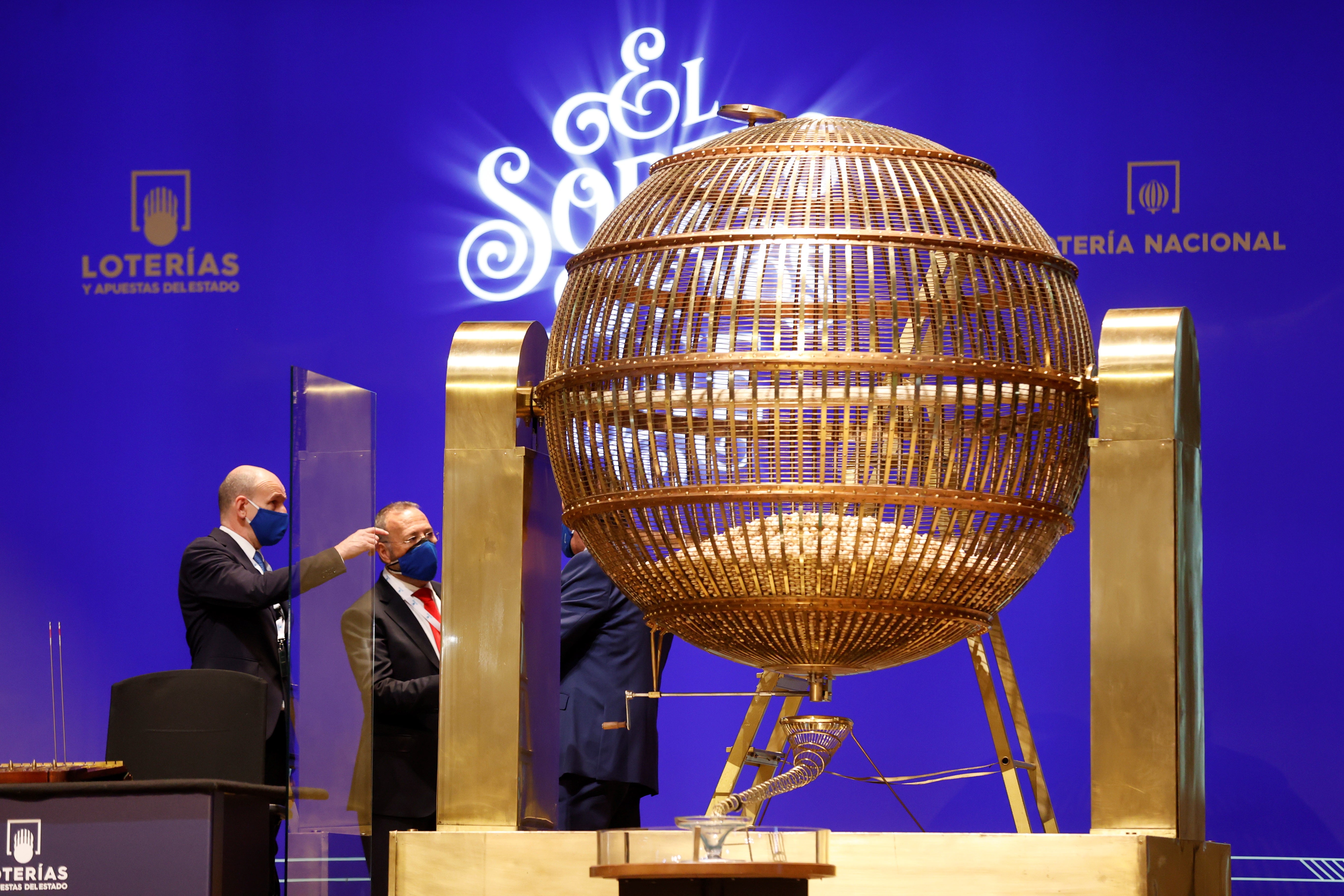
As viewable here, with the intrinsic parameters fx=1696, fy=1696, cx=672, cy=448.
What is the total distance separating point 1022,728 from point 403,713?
1499 mm

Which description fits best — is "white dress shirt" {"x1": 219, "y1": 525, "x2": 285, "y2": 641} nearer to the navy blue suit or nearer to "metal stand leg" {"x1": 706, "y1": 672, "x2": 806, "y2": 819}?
the navy blue suit

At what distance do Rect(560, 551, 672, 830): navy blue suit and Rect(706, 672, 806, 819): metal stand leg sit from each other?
1233 mm

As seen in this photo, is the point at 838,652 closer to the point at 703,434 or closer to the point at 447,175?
the point at 703,434

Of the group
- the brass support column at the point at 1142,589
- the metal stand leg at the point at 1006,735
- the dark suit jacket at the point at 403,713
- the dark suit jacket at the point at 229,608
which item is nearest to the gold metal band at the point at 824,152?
the brass support column at the point at 1142,589

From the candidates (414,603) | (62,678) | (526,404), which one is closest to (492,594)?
(526,404)

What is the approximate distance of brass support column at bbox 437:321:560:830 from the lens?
2385mm

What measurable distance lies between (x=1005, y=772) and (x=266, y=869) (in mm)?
1141

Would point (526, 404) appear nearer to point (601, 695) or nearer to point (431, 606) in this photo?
point (431, 606)

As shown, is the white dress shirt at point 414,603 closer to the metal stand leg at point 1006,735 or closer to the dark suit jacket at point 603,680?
the dark suit jacket at point 603,680

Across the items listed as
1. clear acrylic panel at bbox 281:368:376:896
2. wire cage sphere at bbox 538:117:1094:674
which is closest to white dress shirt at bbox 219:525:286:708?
clear acrylic panel at bbox 281:368:376:896

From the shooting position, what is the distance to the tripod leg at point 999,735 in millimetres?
2613

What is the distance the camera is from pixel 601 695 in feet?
13.6

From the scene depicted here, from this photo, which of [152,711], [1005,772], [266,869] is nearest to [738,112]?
[1005,772]

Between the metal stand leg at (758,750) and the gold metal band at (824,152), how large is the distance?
76 centimetres
